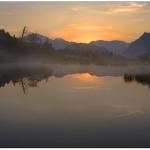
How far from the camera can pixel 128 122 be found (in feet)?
35.3

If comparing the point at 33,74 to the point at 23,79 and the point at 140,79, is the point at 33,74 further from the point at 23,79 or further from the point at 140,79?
the point at 140,79

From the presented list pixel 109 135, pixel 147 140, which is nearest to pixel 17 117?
pixel 109 135

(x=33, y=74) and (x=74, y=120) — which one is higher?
(x=74, y=120)

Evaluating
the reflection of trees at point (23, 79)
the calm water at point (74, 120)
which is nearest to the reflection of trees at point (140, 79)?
the reflection of trees at point (23, 79)

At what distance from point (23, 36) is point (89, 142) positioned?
56.4 metres

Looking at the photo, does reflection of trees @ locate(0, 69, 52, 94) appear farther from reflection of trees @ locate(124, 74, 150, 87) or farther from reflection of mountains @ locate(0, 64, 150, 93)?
reflection of trees @ locate(124, 74, 150, 87)

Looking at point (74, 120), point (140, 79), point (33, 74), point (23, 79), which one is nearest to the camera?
point (74, 120)

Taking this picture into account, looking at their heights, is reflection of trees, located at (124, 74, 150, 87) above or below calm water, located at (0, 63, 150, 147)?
below

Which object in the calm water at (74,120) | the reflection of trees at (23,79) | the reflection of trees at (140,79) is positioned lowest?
the reflection of trees at (140,79)

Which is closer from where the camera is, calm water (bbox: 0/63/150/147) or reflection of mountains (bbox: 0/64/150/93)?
calm water (bbox: 0/63/150/147)

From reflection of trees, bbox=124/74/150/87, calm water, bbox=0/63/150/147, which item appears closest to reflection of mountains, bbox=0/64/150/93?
reflection of trees, bbox=124/74/150/87

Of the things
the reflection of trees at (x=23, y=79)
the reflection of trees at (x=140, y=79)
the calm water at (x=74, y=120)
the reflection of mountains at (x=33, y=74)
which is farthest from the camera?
the reflection of trees at (x=140, y=79)

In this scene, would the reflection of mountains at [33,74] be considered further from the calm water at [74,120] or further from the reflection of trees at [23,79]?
the calm water at [74,120]

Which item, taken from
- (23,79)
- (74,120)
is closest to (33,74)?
(23,79)
